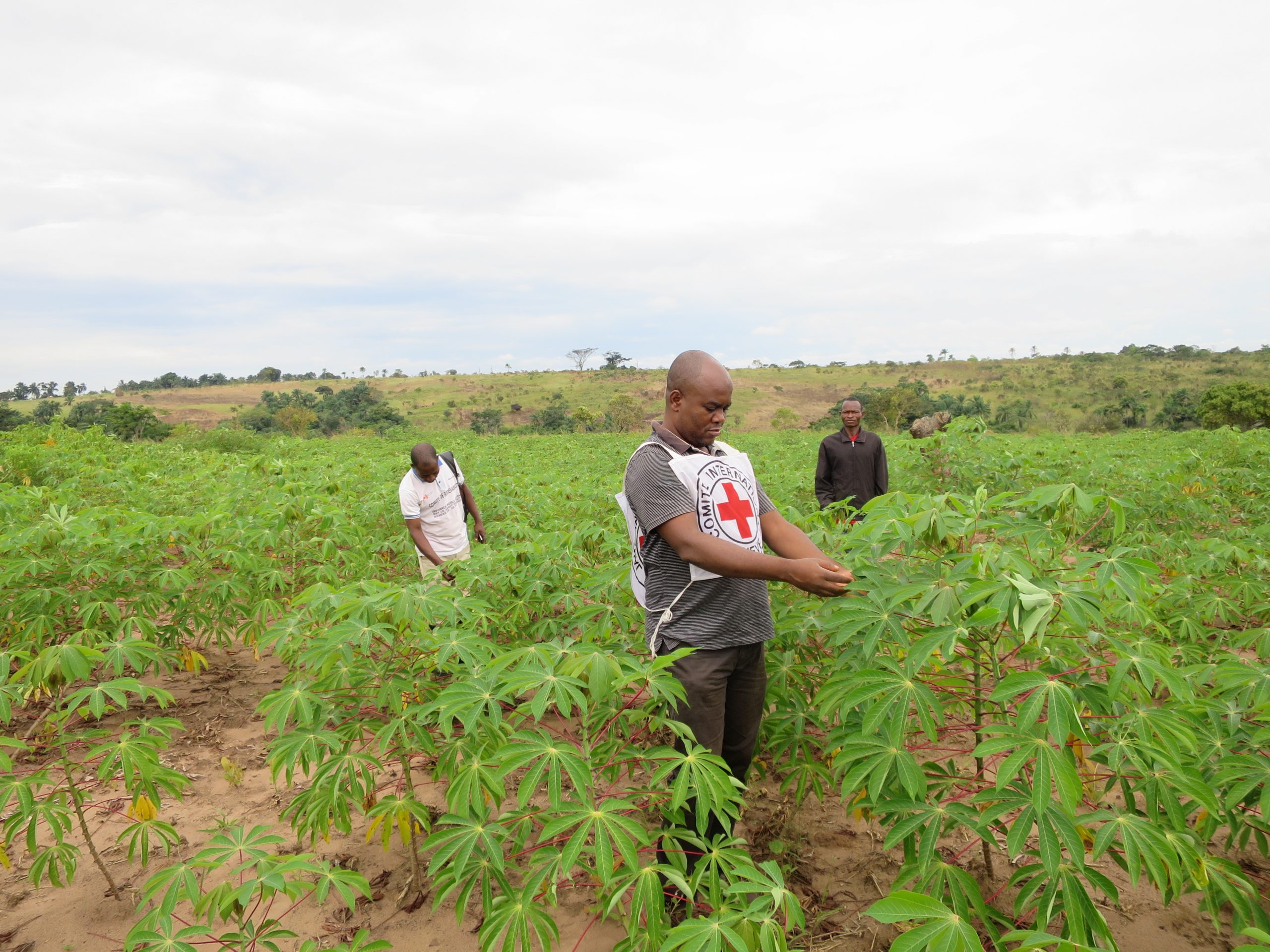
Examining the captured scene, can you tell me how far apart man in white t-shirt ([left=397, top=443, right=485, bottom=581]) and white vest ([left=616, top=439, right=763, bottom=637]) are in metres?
2.16

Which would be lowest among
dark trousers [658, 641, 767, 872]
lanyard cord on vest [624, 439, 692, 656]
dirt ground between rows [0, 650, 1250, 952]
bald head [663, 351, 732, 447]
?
dirt ground between rows [0, 650, 1250, 952]

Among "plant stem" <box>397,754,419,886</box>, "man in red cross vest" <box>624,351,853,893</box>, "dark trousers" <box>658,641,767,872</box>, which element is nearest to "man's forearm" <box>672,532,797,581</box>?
"man in red cross vest" <box>624,351,853,893</box>

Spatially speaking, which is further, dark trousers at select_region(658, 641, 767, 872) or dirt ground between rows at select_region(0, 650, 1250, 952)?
dirt ground between rows at select_region(0, 650, 1250, 952)

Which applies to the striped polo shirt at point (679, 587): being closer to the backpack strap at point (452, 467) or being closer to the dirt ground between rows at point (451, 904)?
the dirt ground between rows at point (451, 904)

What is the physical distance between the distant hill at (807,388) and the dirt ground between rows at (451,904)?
29.4 meters

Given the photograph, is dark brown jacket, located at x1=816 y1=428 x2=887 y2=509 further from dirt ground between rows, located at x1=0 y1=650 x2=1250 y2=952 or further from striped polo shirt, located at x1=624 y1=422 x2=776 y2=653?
striped polo shirt, located at x1=624 y1=422 x2=776 y2=653

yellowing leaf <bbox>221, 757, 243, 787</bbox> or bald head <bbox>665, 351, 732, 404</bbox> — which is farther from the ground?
bald head <bbox>665, 351, 732, 404</bbox>

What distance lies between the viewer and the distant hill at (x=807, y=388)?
3569cm

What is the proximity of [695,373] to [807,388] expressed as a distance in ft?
173

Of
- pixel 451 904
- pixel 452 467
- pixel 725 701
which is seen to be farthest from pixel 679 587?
pixel 452 467

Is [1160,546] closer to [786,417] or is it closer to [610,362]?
[786,417]

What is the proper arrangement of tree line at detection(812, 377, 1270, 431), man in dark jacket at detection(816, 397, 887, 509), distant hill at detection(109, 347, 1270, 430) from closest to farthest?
man in dark jacket at detection(816, 397, 887, 509), tree line at detection(812, 377, 1270, 431), distant hill at detection(109, 347, 1270, 430)

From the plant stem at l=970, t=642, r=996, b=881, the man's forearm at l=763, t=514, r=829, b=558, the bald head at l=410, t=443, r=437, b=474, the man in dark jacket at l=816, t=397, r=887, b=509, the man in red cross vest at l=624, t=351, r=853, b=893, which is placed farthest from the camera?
the man in dark jacket at l=816, t=397, r=887, b=509

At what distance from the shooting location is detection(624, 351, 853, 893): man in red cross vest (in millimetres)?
1642
